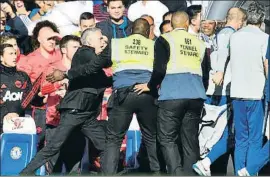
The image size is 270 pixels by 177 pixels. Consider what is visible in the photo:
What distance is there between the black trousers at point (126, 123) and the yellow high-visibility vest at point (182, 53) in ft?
1.44

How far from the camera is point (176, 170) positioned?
8.06m

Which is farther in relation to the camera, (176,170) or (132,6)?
(132,6)

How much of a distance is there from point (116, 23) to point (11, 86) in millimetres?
1737

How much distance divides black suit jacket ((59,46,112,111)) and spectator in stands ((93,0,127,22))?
2.19 m

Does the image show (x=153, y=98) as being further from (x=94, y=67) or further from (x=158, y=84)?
(x=94, y=67)

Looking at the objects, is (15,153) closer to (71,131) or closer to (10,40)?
(71,131)

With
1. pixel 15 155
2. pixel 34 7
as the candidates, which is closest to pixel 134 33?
pixel 15 155

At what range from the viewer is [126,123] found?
828 cm

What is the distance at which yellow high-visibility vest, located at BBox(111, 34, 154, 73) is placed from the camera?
27.3 ft

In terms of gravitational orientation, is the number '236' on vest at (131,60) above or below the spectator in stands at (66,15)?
below

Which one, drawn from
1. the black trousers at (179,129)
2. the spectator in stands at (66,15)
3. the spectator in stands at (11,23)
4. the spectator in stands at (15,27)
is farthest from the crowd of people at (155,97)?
the spectator in stands at (66,15)

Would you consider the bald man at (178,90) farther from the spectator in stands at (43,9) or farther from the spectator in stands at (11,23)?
the spectator in stands at (43,9)

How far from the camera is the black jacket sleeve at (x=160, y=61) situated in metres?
8.11

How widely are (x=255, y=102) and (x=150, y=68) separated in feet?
3.94
